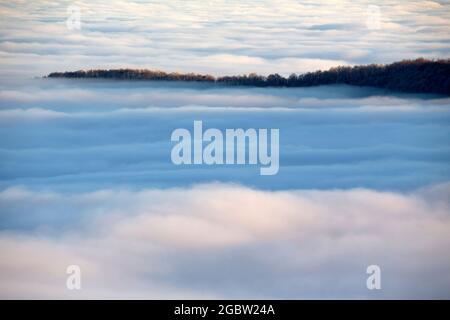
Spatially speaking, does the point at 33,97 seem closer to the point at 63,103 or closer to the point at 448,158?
the point at 63,103
